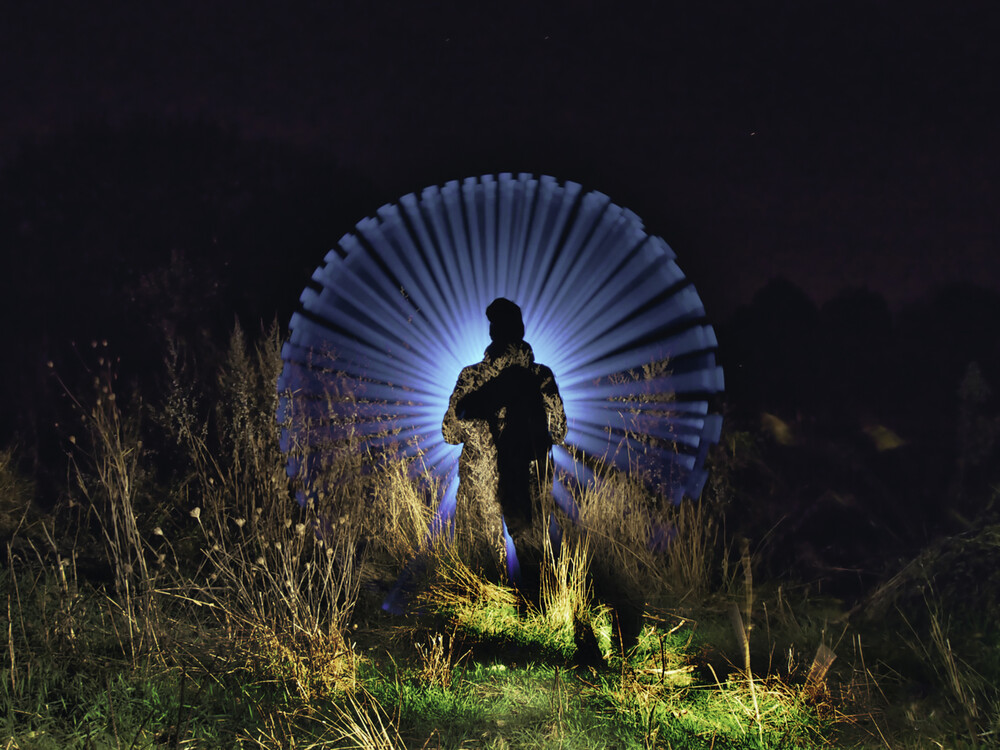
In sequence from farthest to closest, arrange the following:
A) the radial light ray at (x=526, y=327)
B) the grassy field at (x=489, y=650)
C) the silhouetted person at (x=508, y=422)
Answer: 1. the radial light ray at (x=526, y=327)
2. the silhouetted person at (x=508, y=422)
3. the grassy field at (x=489, y=650)

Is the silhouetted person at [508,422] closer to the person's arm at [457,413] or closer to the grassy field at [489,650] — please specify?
the person's arm at [457,413]

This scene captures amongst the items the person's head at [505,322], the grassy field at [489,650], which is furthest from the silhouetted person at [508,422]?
the grassy field at [489,650]

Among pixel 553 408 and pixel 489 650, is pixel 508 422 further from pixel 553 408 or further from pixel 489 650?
pixel 489 650

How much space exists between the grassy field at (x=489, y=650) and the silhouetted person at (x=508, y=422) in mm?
307

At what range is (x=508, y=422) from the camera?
436 cm

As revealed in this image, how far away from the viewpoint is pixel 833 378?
877 centimetres

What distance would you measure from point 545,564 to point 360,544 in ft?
6.67

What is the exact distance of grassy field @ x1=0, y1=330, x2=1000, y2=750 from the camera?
290cm

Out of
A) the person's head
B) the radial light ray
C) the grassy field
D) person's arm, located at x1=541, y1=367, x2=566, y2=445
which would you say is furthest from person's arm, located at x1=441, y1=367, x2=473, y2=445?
the radial light ray

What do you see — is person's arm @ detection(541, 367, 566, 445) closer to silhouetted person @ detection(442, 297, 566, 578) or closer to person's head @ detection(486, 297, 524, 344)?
silhouetted person @ detection(442, 297, 566, 578)

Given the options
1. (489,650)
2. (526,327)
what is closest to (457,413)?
(489,650)

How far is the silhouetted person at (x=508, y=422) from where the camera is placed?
4340mm

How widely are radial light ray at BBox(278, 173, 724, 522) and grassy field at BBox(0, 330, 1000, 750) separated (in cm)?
61

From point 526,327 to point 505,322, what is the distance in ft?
4.47
